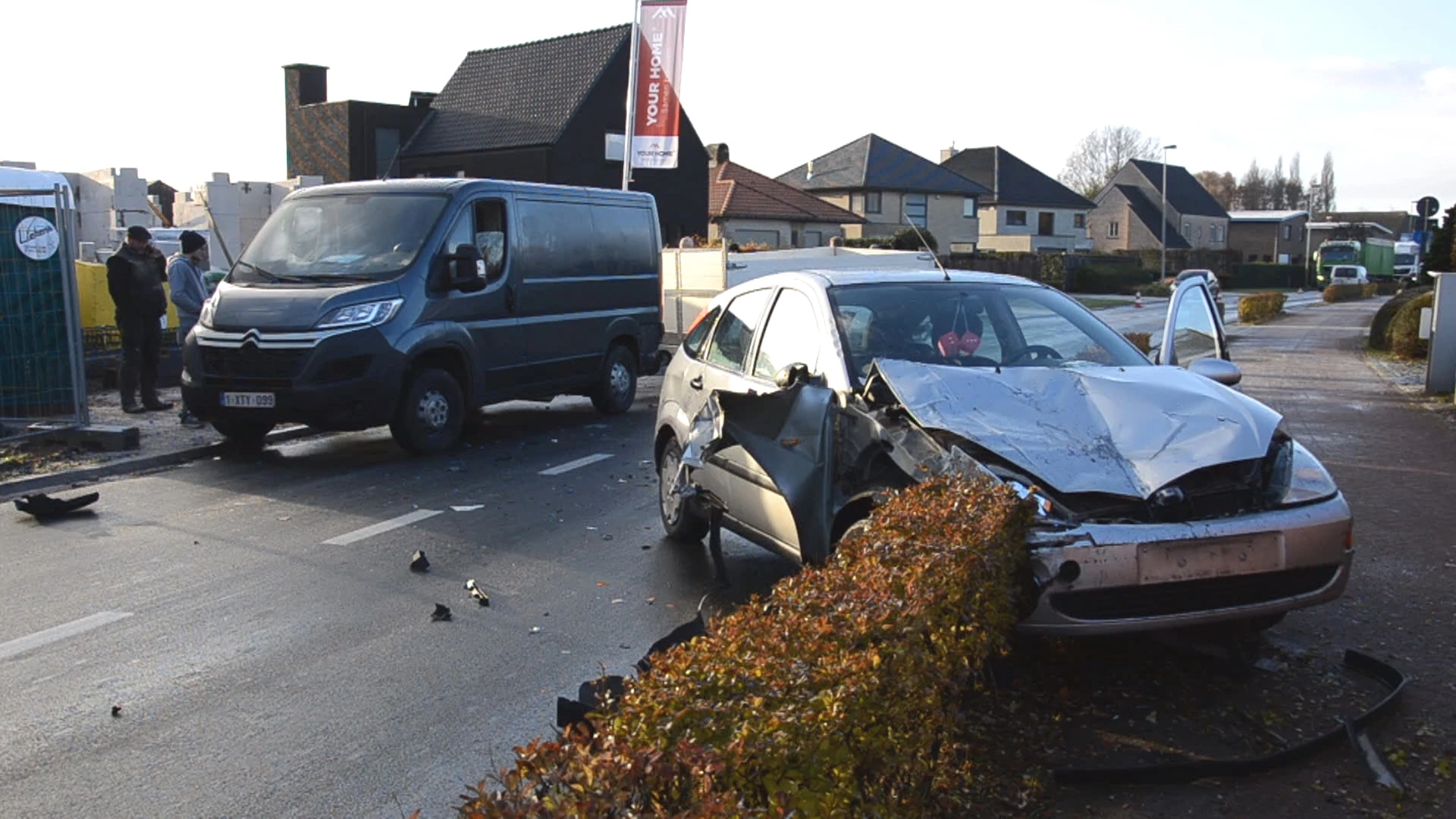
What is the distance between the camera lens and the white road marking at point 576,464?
35.1 feet

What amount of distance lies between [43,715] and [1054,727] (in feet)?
12.9

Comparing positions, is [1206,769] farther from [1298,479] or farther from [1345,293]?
[1345,293]

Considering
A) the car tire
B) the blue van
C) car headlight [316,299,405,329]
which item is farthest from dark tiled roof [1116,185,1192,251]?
car headlight [316,299,405,329]

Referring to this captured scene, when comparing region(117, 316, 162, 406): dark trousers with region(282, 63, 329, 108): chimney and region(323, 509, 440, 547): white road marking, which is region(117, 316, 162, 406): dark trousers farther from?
region(282, 63, 329, 108): chimney

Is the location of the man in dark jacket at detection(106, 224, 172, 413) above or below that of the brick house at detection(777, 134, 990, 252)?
below

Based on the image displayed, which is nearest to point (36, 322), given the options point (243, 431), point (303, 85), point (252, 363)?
point (243, 431)

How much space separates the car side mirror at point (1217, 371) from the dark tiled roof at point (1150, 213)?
91719mm

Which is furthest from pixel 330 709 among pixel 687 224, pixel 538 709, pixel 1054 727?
pixel 687 224

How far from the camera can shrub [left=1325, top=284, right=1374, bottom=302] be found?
53938mm

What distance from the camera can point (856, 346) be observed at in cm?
613

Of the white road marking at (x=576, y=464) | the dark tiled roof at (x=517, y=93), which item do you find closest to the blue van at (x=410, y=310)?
the white road marking at (x=576, y=464)

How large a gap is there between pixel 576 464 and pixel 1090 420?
253 inches

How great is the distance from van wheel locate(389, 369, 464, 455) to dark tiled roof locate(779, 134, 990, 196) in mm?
60244

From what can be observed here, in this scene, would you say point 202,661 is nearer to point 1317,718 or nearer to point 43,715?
point 43,715
